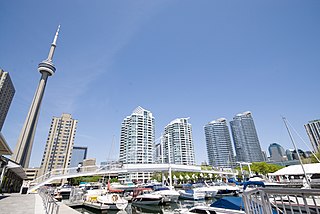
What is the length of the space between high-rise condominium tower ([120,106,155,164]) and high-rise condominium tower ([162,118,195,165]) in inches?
445

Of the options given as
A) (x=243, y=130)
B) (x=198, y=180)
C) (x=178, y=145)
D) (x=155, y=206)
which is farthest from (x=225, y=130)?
(x=155, y=206)

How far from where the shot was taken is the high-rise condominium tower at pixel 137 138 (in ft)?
375

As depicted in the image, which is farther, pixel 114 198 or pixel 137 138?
pixel 137 138

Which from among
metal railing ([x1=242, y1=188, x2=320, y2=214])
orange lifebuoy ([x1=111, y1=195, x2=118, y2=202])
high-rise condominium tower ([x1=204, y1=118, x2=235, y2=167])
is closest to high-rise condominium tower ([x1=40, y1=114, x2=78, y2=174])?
orange lifebuoy ([x1=111, y1=195, x2=118, y2=202])

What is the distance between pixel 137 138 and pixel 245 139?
94.9 meters

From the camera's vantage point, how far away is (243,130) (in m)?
154

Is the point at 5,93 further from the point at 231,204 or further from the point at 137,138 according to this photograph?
the point at 231,204

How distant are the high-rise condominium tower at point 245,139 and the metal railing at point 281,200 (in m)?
160

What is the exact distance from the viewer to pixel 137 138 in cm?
11831

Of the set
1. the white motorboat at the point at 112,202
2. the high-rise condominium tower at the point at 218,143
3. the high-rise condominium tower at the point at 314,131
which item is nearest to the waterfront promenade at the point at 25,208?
the white motorboat at the point at 112,202

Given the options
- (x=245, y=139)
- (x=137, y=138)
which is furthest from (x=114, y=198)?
(x=245, y=139)

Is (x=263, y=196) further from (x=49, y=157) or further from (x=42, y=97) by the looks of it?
(x=49, y=157)

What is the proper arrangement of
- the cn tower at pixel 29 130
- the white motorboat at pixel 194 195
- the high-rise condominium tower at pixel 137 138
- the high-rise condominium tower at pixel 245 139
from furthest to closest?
the high-rise condominium tower at pixel 245 139
the high-rise condominium tower at pixel 137 138
the cn tower at pixel 29 130
the white motorboat at pixel 194 195

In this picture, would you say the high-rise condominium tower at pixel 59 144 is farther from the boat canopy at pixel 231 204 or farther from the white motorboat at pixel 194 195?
the boat canopy at pixel 231 204
